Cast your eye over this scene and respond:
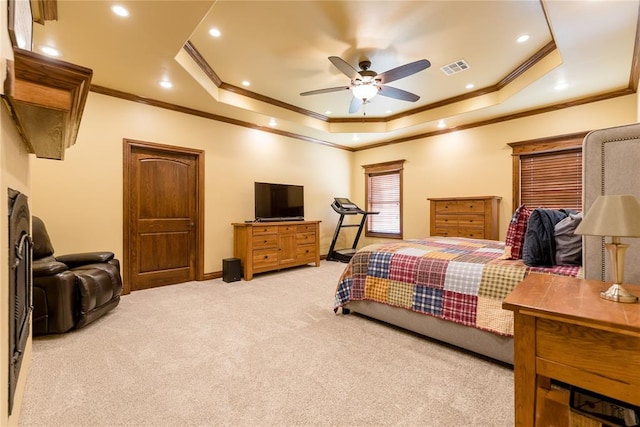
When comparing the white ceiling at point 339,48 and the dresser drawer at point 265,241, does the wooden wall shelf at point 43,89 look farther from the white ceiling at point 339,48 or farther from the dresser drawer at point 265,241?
the dresser drawer at point 265,241

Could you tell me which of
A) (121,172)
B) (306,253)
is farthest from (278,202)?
Result: (121,172)

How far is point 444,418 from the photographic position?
61.2 inches

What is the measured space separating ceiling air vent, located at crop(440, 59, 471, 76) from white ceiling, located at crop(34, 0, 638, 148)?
0.20 ft

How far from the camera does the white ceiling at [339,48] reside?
8.20ft

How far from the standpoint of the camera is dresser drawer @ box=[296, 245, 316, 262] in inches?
213

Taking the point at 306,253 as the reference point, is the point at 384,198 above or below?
above

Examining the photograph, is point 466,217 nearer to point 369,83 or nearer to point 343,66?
point 369,83

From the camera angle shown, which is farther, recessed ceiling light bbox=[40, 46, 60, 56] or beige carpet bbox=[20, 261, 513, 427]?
recessed ceiling light bbox=[40, 46, 60, 56]

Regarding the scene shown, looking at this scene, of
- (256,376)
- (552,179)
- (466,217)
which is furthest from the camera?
(466,217)

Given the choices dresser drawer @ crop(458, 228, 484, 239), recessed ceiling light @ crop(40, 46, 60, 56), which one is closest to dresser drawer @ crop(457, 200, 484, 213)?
dresser drawer @ crop(458, 228, 484, 239)

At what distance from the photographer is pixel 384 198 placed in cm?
668

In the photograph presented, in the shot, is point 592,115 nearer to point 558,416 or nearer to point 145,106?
point 558,416

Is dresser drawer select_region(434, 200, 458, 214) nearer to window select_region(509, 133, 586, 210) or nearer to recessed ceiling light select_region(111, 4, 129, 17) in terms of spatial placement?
→ window select_region(509, 133, 586, 210)

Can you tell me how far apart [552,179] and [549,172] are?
0.38 ft
